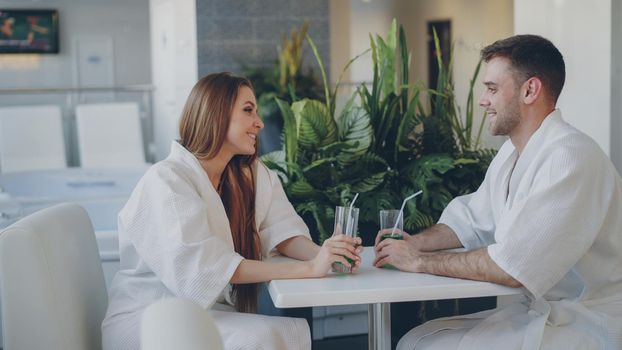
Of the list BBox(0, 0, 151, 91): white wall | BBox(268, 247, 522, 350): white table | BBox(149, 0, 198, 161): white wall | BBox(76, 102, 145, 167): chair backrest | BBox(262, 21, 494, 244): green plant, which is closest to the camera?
BBox(268, 247, 522, 350): white table

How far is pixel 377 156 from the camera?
10.1ft

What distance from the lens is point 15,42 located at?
853 cm

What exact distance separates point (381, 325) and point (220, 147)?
601mm

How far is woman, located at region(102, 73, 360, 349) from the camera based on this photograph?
204 cm

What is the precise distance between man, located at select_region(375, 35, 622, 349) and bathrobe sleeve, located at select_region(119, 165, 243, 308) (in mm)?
404

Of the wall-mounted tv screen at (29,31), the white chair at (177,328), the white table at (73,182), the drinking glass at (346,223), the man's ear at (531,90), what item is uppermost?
the wall-mounted tv screen at (29,31)

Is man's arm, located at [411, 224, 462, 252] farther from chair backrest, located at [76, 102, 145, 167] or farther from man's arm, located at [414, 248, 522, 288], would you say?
chair backrest, located at [76, 102, 145, 167]

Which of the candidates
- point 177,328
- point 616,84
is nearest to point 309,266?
point 177,328

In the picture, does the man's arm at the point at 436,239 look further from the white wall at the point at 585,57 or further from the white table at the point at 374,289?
the white wall at the point at 585,57

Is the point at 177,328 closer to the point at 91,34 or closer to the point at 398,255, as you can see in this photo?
the point at 398,255

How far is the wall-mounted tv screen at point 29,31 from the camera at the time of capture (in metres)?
8.46

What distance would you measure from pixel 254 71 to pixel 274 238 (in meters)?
4.79

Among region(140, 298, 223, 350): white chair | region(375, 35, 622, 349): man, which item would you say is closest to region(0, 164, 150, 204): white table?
region(375, 35, 622, 349): man

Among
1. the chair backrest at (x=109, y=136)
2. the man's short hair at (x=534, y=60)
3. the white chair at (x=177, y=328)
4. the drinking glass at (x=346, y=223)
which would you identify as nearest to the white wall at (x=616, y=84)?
the man's short hair at (x=534, y=60)
